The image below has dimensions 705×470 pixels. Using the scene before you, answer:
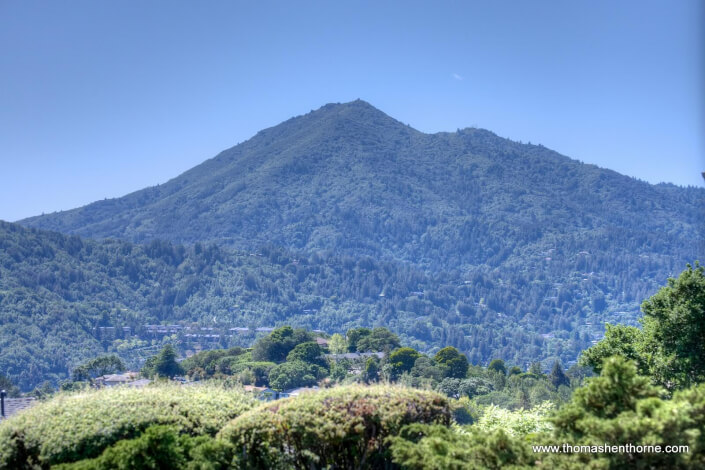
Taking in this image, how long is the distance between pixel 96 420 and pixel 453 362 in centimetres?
6433

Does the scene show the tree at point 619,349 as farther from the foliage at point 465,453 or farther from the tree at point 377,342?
the tree at point 377,342

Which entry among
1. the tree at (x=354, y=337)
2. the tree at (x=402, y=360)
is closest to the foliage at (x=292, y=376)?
the tree at (x=402, y=360)

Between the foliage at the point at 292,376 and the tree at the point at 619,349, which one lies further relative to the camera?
the foliage at the point at 292,376

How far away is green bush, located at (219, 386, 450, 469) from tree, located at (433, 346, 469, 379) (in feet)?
202

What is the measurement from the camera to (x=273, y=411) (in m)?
11.2

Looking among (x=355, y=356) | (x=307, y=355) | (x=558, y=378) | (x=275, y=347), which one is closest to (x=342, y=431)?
(x=307, y=355)

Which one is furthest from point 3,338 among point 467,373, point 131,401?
point 131,401

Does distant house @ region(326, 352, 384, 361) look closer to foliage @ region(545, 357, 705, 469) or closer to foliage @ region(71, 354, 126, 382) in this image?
foliage @ region(71, 354, 126, 382)

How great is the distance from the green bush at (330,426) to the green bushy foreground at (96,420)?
1.03 m

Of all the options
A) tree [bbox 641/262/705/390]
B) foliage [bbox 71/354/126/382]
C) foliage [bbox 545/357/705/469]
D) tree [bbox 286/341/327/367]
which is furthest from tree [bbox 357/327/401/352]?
foliage [bbox 545/357/705/469]

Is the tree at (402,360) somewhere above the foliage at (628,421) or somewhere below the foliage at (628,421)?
below

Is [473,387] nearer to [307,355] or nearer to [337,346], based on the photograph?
[307,355]

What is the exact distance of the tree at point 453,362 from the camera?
7250 centimetres

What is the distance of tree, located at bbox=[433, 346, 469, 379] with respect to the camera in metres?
72.5
